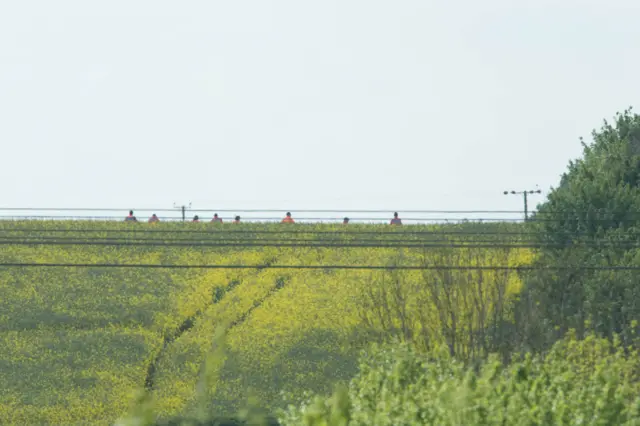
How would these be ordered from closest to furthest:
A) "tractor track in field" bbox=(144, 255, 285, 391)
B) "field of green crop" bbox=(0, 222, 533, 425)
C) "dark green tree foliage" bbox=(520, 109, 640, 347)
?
1. "dark green tree foliage" bbox=(520, 109, 640, 347)
2. "field of green crop" bbox=(0, 222, 533, 425)
3. "tractor track in field" bbox=(144, 255, 285, 391)

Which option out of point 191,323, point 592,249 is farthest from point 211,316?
point 592,249

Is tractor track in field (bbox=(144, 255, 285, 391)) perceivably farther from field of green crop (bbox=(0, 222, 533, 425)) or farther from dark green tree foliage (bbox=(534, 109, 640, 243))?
dark green tree foliage (bbox=(534, 109, 640, 243))

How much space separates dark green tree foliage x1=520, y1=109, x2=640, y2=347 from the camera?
45.1 meters

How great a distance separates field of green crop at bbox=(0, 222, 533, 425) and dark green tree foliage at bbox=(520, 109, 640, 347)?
9.99 feet

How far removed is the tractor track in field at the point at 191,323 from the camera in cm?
5796

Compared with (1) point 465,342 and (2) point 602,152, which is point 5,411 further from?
(2) point 602,152

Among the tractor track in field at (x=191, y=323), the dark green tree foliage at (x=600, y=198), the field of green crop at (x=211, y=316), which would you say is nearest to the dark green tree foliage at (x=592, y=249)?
the dark green tree foliage at (x=600, y=198)

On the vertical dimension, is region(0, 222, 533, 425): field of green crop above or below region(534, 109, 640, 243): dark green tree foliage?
below

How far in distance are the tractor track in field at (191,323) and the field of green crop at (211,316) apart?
0.08 m

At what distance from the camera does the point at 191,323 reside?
63.6m

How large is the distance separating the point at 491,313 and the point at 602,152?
25.8 ft

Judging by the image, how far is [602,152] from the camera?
164 ft

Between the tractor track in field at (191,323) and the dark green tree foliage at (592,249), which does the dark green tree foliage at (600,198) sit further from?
the tractor track in field at (191,323)

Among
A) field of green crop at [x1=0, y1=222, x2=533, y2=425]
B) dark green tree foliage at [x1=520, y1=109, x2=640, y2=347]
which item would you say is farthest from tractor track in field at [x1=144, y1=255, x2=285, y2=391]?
dark green tree foliage at [x1=520, y1=109, x2=640, y2=347]
